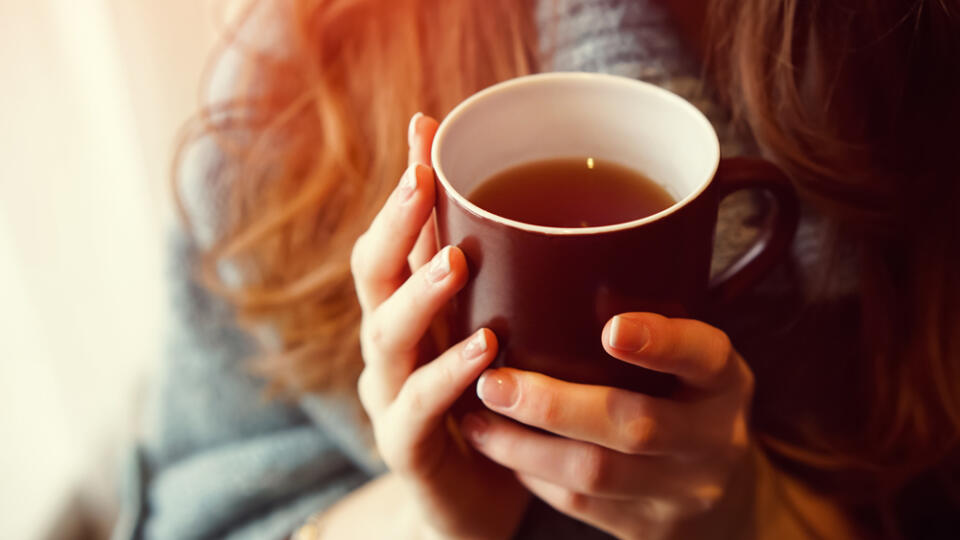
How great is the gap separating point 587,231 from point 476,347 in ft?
0.36

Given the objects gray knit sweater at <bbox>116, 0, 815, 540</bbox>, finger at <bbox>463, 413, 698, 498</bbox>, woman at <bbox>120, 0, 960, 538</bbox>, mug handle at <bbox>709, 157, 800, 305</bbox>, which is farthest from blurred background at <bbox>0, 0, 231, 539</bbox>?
mug handle at <bbox>709, 157, 800, 305</bbox>

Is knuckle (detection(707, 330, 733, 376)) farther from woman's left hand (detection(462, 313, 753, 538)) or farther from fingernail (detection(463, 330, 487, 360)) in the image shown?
fingernail (detection(463, 330, 487, 360))

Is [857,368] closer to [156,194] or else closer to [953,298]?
[953,298]

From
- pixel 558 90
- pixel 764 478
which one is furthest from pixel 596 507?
pixel 558 90

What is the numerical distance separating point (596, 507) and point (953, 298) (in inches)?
15.6

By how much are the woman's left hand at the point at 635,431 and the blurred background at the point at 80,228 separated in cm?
58

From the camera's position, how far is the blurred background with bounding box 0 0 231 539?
933 millimetres

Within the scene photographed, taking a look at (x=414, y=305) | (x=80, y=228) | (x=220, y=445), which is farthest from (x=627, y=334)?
(x=80, y=228)

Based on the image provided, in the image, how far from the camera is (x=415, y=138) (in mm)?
517

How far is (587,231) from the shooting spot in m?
0.41

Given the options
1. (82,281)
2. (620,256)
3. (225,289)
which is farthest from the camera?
(82,281)

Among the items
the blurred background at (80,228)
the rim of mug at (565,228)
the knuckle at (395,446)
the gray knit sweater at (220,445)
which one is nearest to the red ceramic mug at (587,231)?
the rim of mug at (565,228)

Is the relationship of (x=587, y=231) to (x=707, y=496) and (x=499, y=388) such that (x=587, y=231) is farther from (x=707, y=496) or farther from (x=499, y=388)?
(x=707, y=496)

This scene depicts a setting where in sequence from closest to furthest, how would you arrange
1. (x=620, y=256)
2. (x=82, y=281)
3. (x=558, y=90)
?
(x=620, y=256) → (x=558, y=90) → (x=82, y=281)
